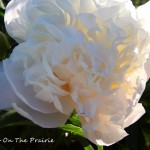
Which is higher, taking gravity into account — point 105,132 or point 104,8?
point 104,8

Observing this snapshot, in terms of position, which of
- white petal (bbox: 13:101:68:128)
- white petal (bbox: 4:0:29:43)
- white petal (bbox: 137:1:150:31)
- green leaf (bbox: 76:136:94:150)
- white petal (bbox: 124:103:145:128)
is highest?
white petal (bbox: 4:0:29:43)

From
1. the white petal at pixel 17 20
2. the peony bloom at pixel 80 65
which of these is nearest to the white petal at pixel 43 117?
the peony bloom at pixel 80 65

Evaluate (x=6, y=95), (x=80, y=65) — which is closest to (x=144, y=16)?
(x=80, y=65)

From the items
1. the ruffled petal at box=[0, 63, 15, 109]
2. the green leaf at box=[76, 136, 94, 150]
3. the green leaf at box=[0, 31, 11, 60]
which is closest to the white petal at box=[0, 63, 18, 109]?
the ruffled petal at box=[0, 63, 15, 109]

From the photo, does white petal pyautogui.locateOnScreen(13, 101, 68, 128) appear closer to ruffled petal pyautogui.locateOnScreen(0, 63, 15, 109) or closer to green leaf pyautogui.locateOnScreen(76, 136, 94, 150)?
ruffled petal pyautogui.locateOnScreen(0, 63, 15, 109)

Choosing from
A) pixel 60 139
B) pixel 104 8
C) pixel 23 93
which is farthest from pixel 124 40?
pixel 60 139

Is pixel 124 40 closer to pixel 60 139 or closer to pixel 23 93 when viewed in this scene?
pixel 23 93

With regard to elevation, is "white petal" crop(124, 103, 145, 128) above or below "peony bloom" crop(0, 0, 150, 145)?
below
